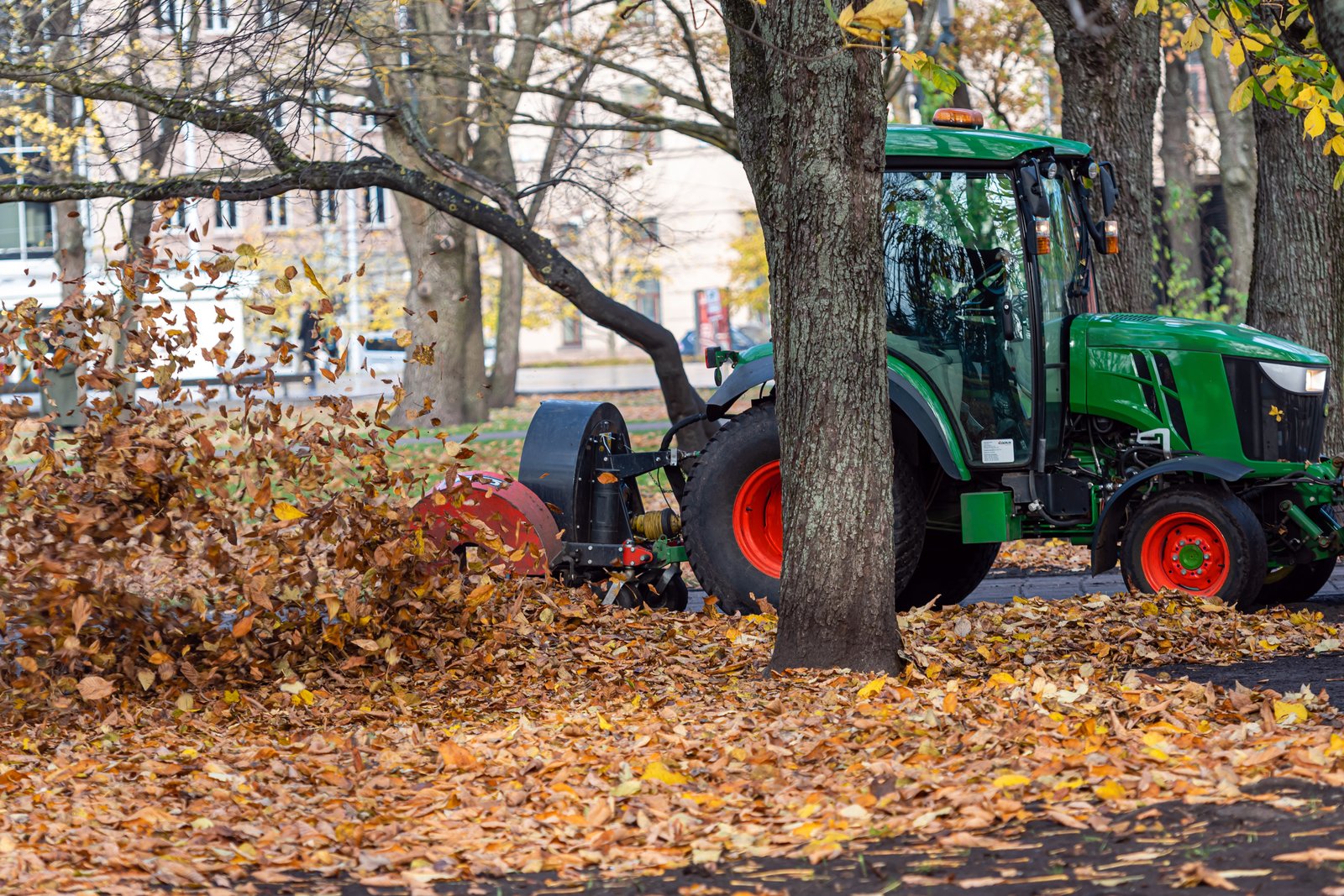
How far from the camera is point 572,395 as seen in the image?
128ft

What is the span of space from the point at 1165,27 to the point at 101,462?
2122 cm

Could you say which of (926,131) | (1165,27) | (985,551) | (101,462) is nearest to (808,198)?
(926,131)

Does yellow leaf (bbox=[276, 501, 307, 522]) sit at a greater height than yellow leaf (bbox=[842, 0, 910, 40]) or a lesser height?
lesser

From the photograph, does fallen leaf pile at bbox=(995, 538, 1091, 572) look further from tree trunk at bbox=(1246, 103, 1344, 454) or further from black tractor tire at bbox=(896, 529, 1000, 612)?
tree trunk at bbox=(1246, 103, 1344, 454)

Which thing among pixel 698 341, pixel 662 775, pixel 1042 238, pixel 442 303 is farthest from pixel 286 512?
pixel 698 341

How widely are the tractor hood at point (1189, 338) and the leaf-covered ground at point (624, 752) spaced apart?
4.98ft

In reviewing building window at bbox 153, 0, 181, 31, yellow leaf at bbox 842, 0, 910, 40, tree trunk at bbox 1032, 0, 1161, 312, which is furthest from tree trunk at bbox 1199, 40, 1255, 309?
yellow leaf at bbox 842, 0, 910, 40

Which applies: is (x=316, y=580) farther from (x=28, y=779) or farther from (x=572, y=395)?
(x=572, y=395)

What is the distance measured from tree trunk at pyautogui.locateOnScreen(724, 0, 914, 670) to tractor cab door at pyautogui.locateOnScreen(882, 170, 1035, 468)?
2.22 metres

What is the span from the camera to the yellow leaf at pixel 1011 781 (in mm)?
4789

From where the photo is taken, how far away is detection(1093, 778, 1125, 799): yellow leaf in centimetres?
466

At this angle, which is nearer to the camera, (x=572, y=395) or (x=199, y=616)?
(x=199, y=616)

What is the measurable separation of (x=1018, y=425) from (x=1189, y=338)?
1035 millimetres

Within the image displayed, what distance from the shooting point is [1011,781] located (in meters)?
4.81
